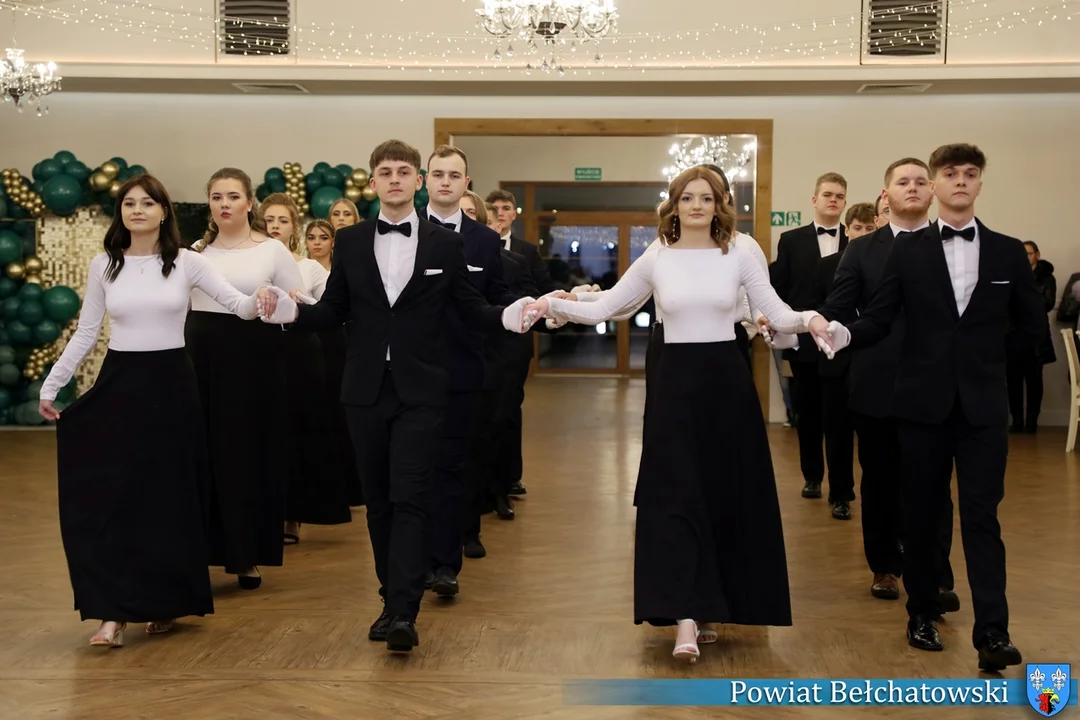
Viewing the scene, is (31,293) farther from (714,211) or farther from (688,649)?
(688,649)

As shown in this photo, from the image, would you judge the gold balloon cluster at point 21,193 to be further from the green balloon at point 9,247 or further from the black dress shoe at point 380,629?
the black dress shoe at point 380,629

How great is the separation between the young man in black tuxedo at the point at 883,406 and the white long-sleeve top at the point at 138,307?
2.41 metres

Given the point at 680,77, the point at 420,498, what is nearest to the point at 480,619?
the point at 420,498

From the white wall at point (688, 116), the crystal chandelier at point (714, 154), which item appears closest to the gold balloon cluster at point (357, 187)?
the white wall at point (688, 116)

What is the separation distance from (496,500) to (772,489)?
3.09m

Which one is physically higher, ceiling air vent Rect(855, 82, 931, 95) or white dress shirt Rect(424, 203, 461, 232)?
ceiling air vent Rect(855, 82, 931, 95)

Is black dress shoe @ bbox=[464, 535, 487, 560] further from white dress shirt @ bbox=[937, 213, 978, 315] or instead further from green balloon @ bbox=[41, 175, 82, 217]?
green balloon @ bbox=[41, 175, 82, 217]

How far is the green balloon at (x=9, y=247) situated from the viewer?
11266 millimetres

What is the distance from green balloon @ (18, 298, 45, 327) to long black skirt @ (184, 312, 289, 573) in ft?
21.6

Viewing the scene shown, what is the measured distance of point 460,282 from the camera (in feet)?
15.2

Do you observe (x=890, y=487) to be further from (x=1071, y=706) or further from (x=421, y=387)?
(x=421, y=387)

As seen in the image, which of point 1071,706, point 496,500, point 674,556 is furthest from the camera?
point 496,500

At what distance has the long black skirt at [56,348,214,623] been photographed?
14.6ft

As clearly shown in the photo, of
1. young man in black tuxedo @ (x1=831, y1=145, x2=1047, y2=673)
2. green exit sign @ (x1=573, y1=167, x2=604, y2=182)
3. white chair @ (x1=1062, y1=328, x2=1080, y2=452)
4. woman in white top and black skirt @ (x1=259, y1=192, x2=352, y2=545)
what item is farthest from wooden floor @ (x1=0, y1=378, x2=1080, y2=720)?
green exit sign @ (x1=573, y1=167, x2=604, y2=182)
